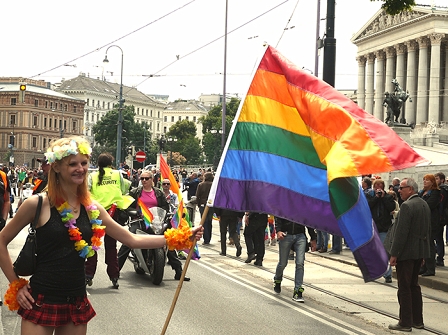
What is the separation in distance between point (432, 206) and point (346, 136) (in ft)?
30.9

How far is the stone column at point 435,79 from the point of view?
81.9 m

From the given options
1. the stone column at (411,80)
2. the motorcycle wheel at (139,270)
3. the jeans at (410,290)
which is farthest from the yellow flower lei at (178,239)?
the stone column at (411,80)

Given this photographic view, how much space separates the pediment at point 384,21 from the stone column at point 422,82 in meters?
2.51

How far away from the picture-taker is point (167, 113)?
619 ft

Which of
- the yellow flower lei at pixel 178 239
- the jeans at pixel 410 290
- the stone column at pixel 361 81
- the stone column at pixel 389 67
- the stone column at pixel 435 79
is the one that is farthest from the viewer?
the stone column at pixel 361 81

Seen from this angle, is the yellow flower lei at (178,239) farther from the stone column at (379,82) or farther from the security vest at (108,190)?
the stone column at (379,82)

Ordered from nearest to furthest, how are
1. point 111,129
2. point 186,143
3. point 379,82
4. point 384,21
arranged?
1. point 384,21
2. point 379,82
3. point 111,129
4. point 186,143

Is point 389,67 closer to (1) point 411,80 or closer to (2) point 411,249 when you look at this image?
(1) point 411,80

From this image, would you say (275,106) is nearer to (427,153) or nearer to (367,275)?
(367,275)

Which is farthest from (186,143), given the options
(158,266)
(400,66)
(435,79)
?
(158,266)

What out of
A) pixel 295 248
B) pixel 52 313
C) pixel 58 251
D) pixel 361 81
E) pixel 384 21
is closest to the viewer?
pixel 52 313

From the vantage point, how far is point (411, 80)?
Answer: 86438 millimetres

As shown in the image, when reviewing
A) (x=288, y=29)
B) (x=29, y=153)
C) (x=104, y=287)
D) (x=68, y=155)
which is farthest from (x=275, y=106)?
(x=29, y=153)

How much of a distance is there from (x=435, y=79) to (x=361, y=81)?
1465 cm
